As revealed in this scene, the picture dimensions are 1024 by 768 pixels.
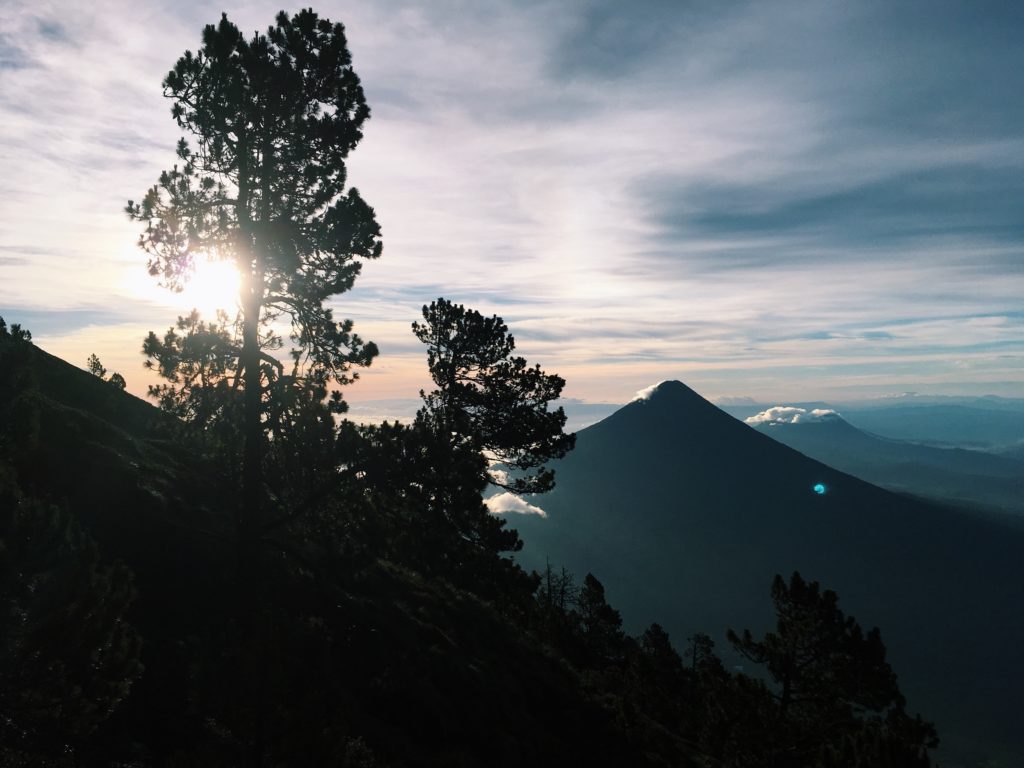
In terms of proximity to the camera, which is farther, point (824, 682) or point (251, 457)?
point (824, 682)

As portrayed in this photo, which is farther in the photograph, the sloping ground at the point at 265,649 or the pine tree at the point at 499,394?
the pine tree at the point at 499,394

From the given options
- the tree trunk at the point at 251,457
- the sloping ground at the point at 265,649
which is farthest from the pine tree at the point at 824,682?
the tree trunk at the point at 251,457

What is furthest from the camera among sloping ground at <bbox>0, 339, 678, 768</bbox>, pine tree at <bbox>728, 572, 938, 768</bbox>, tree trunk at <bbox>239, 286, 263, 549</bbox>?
pine tree at <bbox>728, 572, 938, 768</bbox>

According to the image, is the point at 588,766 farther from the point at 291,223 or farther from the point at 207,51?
the point at 207,51

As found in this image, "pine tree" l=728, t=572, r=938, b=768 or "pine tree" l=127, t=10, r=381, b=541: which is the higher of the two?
"pine tree" l=127, t=10, r=381, b=541

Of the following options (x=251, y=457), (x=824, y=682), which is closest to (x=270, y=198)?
(x=251, y=457)

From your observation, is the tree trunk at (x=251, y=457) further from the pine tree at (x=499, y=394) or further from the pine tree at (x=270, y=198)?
the pine tree at (x=499, y=394)

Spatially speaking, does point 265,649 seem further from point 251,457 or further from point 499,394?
point 499,394

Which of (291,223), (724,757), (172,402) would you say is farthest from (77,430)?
(724,757)

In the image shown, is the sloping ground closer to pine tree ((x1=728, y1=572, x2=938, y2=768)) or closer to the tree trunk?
the tree trunk

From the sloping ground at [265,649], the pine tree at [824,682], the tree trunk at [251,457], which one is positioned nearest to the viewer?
the sloping ground at [265,649]

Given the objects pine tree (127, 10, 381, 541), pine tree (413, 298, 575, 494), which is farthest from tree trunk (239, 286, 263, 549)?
pine tree (413, 298, 575, 494)

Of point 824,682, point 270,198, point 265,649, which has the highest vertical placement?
point 270,198

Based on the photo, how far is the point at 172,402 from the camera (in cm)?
1559
